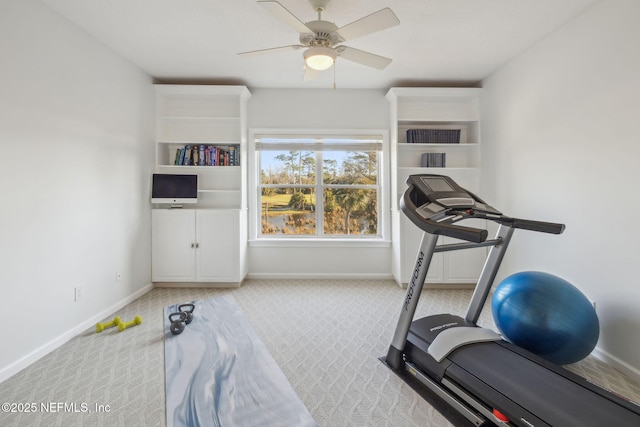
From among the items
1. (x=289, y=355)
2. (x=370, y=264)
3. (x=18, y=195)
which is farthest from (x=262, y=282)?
(x=18, y=195)

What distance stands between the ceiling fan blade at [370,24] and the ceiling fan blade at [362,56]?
0.17 metres

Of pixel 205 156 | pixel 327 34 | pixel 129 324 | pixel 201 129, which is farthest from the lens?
pixel 201 129

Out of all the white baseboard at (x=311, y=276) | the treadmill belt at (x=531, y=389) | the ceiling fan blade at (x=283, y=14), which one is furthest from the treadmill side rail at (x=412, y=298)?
the white baseboard at (x=311, y=276)

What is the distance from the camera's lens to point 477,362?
160 centimetres

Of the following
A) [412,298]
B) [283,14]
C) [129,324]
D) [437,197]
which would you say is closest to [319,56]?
[283,14]

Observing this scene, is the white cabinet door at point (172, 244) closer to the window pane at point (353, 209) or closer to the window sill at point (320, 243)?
the window sill at point (320, 243)

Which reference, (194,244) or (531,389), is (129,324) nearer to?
(194,244)

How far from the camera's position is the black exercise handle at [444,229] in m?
1.43

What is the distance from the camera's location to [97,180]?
2705mm

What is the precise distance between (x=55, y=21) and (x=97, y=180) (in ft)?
4.23

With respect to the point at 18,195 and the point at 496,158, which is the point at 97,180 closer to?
the point at 18,195

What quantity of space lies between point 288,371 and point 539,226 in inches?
73.5

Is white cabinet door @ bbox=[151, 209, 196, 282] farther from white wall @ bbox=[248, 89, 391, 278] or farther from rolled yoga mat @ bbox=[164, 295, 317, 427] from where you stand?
rolled yoga mat @ bbox=[164, 295, 317, 427]

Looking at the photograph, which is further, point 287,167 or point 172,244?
point 287,167
